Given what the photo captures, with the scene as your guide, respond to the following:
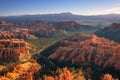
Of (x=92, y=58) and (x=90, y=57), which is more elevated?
(x=90, y=57)

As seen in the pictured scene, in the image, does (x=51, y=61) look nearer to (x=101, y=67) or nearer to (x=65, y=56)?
(x=65, y=56)

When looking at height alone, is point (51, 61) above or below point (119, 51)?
below

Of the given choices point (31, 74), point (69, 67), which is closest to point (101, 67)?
point (69, 67)

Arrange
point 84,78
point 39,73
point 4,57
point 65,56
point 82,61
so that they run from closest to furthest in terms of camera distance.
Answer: point 84,78
point 39,73
point 82,61
point 65,56
point 4,57

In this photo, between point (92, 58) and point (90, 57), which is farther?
point (90, 57)

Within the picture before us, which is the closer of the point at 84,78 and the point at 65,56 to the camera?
the point at 84,78

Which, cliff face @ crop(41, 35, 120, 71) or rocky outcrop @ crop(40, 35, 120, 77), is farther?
cliff face @ crop(41, 35, 120, 71)

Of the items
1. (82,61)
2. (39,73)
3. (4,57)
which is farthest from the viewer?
(4,57)

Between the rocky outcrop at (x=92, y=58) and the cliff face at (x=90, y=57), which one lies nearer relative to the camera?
the rocky outcrop at (x=92, y=58)

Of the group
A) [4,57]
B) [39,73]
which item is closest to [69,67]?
[39,73]
